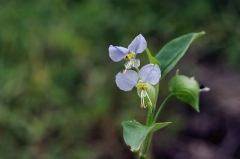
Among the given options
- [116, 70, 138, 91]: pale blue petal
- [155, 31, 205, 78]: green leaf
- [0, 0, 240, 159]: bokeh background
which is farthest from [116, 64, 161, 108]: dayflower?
[0, 0, 240, 159]: bokeh background

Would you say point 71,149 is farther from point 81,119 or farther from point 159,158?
point 159,158

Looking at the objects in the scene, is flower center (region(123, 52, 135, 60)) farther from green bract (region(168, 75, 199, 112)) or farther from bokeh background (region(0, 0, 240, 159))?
bokeh background (region(0, 0, 240, 159))

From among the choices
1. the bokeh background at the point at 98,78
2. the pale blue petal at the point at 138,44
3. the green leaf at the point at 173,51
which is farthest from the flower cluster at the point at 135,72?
the bokeh background at the point at 98,78

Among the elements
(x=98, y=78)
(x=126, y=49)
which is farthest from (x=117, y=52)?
(x=98, y=78)

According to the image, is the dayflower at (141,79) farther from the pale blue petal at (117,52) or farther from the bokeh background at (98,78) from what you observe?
the bokeh background at (98,78)

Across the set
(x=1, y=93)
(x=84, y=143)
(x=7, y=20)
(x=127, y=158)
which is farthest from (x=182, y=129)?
(x=7, y=20)

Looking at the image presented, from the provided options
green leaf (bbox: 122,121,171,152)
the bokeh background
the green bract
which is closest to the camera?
green leaf (bbox: 122,121,171,152)
